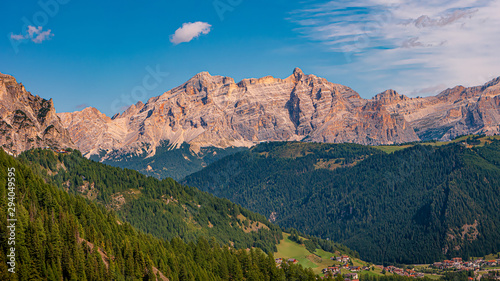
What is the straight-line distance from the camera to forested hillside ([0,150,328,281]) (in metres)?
107

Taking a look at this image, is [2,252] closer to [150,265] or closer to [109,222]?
[150,265]

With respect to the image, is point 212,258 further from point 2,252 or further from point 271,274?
point 2,252

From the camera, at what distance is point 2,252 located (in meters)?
101

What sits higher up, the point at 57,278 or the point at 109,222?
the point at 109,222

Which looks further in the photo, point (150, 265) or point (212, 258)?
point (212, 258)

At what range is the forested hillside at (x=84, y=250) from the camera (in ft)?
352

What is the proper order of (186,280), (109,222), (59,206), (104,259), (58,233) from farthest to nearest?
(109,222) < (186,280) < (59,206) < (104,259) < (58,233)

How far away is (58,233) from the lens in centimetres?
11725

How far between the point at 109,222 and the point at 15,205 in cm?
4225

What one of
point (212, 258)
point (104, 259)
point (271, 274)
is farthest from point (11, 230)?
point (271, 274)

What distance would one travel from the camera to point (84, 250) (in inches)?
4756

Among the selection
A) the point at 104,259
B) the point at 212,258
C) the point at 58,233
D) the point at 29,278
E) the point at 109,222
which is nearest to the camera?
the point at 29,278

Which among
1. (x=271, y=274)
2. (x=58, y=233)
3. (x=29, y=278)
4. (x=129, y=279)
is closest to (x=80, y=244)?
(x=58, y=233)

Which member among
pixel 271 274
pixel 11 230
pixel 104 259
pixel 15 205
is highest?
pixel 15 205
